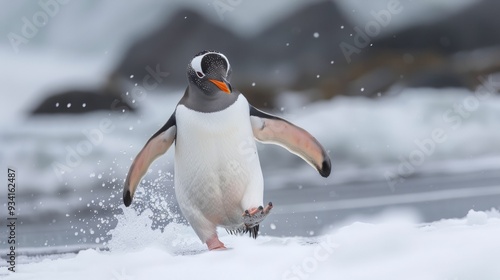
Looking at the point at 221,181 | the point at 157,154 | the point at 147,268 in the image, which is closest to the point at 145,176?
the point at 157,154

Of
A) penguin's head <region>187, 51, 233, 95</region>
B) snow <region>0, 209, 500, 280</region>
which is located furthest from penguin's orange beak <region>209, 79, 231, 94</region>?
snow <region>0, 209, 500, 280</region>

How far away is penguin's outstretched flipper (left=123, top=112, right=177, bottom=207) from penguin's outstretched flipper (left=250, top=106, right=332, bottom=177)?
0.31 metres

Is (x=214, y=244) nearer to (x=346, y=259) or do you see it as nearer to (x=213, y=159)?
(x=213, y=159)

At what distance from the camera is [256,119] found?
2684 mm

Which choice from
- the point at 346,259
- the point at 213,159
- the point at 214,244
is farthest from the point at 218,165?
the point at 346,259

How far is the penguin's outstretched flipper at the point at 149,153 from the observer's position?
2.66m

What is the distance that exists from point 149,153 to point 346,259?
1081 millimetres

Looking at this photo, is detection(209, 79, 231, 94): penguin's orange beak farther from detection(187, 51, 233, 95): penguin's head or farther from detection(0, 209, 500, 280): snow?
detection(0, 209, 500, 280): snow

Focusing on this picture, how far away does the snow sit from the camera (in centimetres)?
172

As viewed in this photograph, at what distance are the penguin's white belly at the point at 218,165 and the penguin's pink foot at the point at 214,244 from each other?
63 mm

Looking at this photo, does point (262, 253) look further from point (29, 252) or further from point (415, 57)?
point (415, 57)

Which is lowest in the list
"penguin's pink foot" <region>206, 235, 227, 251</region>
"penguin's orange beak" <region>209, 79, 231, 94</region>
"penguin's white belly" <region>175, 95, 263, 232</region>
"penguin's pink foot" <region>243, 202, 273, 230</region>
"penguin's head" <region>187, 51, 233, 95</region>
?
"penguin's pink foot" <region>206, 235, 227, 251</region>

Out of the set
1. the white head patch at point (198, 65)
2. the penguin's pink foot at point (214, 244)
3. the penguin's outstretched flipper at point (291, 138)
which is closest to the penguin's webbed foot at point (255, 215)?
the penguin's pink foot at point (214, 244)

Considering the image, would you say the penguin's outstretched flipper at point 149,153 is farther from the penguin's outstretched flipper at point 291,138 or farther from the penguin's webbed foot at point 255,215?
the penguin's webbed foot at point 255,215
